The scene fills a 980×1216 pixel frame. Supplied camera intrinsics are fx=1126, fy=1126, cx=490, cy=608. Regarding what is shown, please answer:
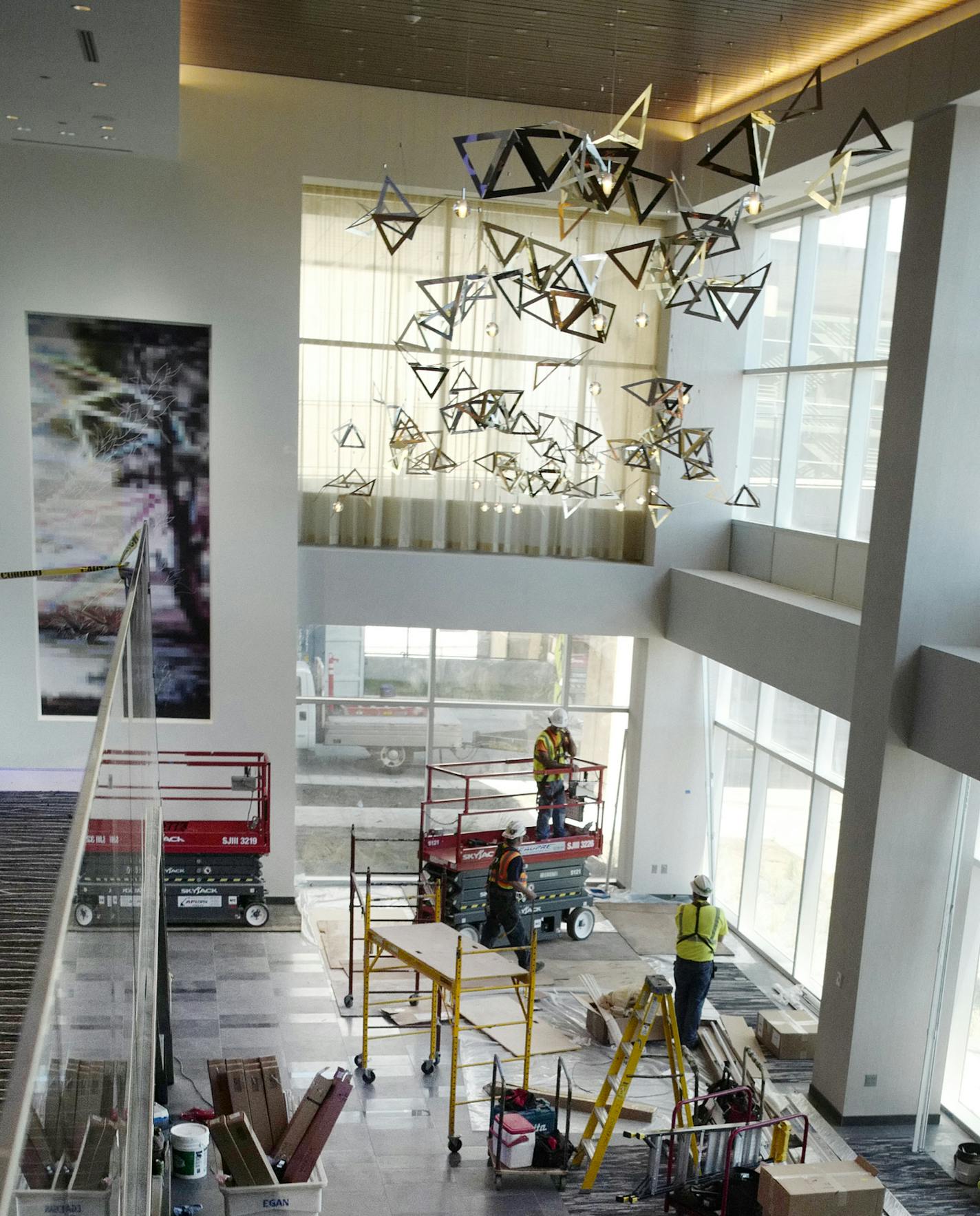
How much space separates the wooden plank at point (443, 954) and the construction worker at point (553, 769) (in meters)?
4.00

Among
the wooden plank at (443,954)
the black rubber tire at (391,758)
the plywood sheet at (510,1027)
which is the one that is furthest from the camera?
the black rubber tire at (391,758)

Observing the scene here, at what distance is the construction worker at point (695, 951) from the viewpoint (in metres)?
11.1

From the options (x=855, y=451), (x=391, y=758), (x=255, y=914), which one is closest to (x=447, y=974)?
(x=255, y=914)

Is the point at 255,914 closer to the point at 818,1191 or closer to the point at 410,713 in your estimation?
the point at 410,713

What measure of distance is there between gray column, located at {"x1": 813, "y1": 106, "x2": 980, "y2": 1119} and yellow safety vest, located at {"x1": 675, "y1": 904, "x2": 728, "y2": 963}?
3.62 ft

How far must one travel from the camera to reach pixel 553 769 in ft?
47.9

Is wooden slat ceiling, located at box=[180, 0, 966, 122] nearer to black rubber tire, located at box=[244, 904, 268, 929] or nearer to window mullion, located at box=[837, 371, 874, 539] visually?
window mullion, located at box=[837, 371, 874, 539]

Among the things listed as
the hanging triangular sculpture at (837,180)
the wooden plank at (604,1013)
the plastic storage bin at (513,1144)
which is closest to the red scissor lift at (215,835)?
the wooden plank at (604,1013)

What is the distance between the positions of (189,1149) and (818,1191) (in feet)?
15.8

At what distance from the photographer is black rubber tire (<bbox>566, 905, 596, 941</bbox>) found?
1464cm

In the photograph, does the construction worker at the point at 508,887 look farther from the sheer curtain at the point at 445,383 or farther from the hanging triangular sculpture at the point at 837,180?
the hanging triangular sculpture at the point at 837,180

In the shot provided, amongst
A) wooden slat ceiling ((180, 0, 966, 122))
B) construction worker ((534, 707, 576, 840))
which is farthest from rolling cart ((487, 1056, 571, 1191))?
wooden slat ceiling ((180, 0, 966, 122))

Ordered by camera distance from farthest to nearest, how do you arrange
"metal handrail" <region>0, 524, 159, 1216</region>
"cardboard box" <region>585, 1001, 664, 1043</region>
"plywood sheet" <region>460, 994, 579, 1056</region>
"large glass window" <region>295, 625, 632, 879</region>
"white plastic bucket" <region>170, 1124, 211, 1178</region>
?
"large glass window" <region>295, 625, 632, 879</region> < "cardboard box" <region>585, 1001, 664, 1043</region> < "plywood sheet" <region>460, 994, 579, 1056</region> < "white plastic bucket" <region>170, 1124, 211, 1178</region> < "metal handrail" <region>0, 524, 159, 1216</region>

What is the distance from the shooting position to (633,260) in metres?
15.8
